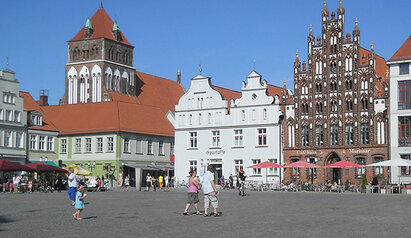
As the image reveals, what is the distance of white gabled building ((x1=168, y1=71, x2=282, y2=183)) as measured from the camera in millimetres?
66438

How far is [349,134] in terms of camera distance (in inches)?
2453

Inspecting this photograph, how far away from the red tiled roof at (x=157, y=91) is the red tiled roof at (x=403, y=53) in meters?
48.1

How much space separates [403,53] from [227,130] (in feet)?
64.2

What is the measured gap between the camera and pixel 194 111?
2822 inches

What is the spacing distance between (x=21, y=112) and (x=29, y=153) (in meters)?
4.70

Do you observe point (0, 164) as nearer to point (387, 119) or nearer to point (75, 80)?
point (387, 119)

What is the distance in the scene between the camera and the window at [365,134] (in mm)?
61062

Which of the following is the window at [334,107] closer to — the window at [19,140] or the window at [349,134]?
the window at [349,134]

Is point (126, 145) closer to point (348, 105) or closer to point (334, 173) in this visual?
point (334, 173)

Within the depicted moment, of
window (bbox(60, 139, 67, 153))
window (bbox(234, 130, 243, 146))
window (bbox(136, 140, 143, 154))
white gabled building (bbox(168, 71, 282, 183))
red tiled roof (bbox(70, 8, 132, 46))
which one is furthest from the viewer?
red tiled roof (bbox(70, 8, 132, 46))

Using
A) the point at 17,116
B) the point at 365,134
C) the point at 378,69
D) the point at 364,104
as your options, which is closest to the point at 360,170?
the point at 365,134

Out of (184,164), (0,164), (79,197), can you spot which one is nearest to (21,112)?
(184,164)

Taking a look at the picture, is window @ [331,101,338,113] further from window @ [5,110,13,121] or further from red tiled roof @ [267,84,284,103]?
window @ [5,110,13,121]

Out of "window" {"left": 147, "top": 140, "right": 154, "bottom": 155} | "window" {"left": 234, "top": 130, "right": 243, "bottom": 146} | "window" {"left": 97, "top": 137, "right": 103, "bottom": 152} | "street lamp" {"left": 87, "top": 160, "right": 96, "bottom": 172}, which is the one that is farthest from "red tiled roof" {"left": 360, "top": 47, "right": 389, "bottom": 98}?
"street lamp" {"left": 87, "top": 160, "right": 96, "bottom": 172}
